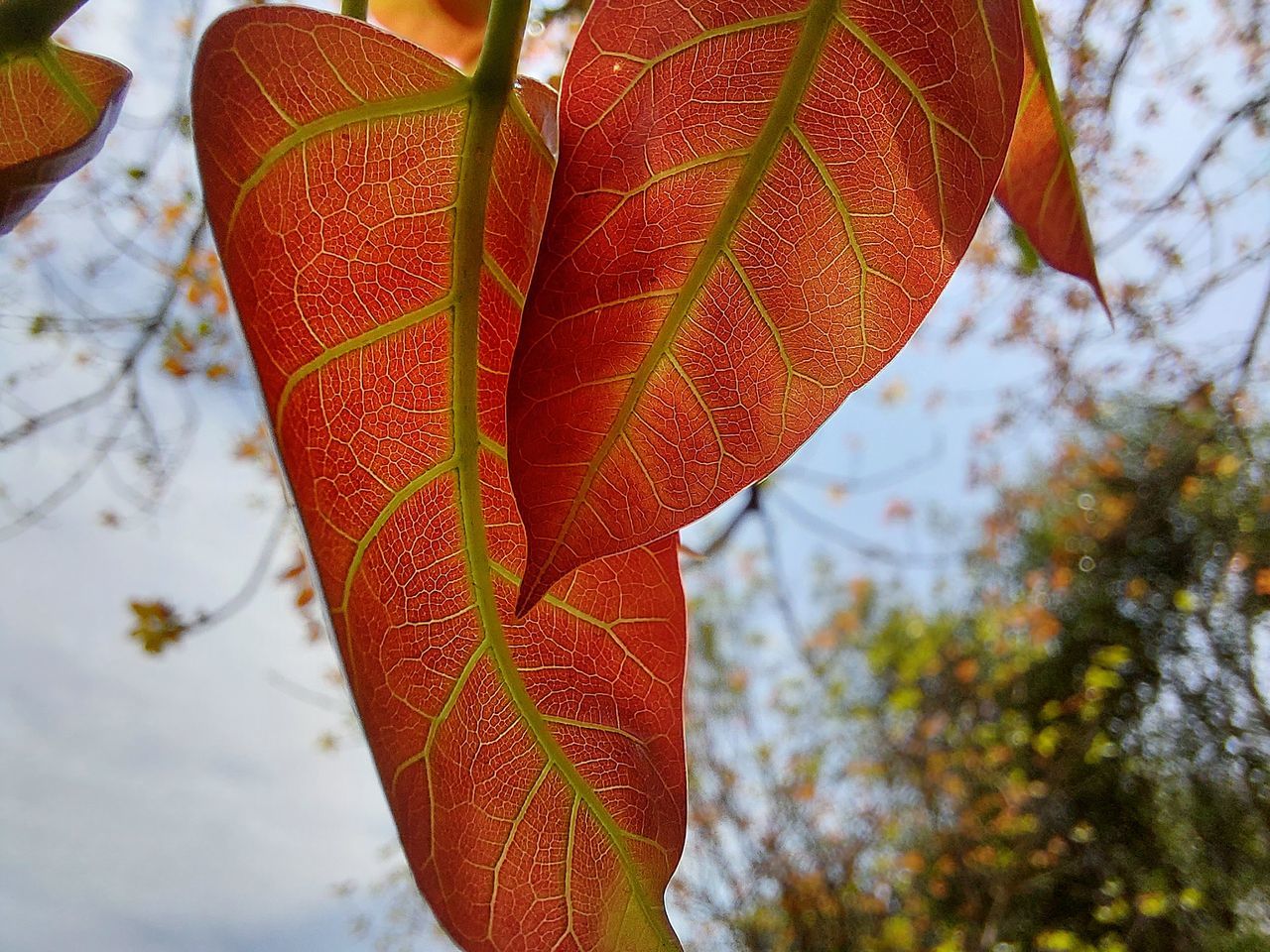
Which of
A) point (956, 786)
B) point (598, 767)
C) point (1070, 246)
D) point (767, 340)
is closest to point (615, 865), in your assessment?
point (598, 767)

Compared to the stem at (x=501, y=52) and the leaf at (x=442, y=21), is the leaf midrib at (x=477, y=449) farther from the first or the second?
the leaf at (x=442, y=21)

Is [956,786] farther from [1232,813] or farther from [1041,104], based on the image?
[1041,104]

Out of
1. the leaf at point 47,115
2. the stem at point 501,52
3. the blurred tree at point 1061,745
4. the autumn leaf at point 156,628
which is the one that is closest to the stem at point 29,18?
the leaf at point 47,115

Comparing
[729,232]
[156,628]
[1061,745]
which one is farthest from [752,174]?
[1061,745]

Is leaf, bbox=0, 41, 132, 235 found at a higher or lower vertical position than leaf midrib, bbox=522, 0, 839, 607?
higher

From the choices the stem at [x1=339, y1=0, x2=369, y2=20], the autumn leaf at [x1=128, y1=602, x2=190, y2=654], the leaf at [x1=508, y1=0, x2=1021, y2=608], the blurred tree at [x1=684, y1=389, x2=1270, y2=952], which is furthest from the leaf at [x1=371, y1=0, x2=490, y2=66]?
the blurred tree at [x1=684, y1=389, x2=1270, y2=952]

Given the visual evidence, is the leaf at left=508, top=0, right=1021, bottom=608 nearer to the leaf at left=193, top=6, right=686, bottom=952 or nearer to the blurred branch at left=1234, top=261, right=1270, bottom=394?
the leaf at left=193, top=6, right=686, bottom=952

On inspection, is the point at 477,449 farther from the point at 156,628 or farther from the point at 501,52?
the point at 156,628
